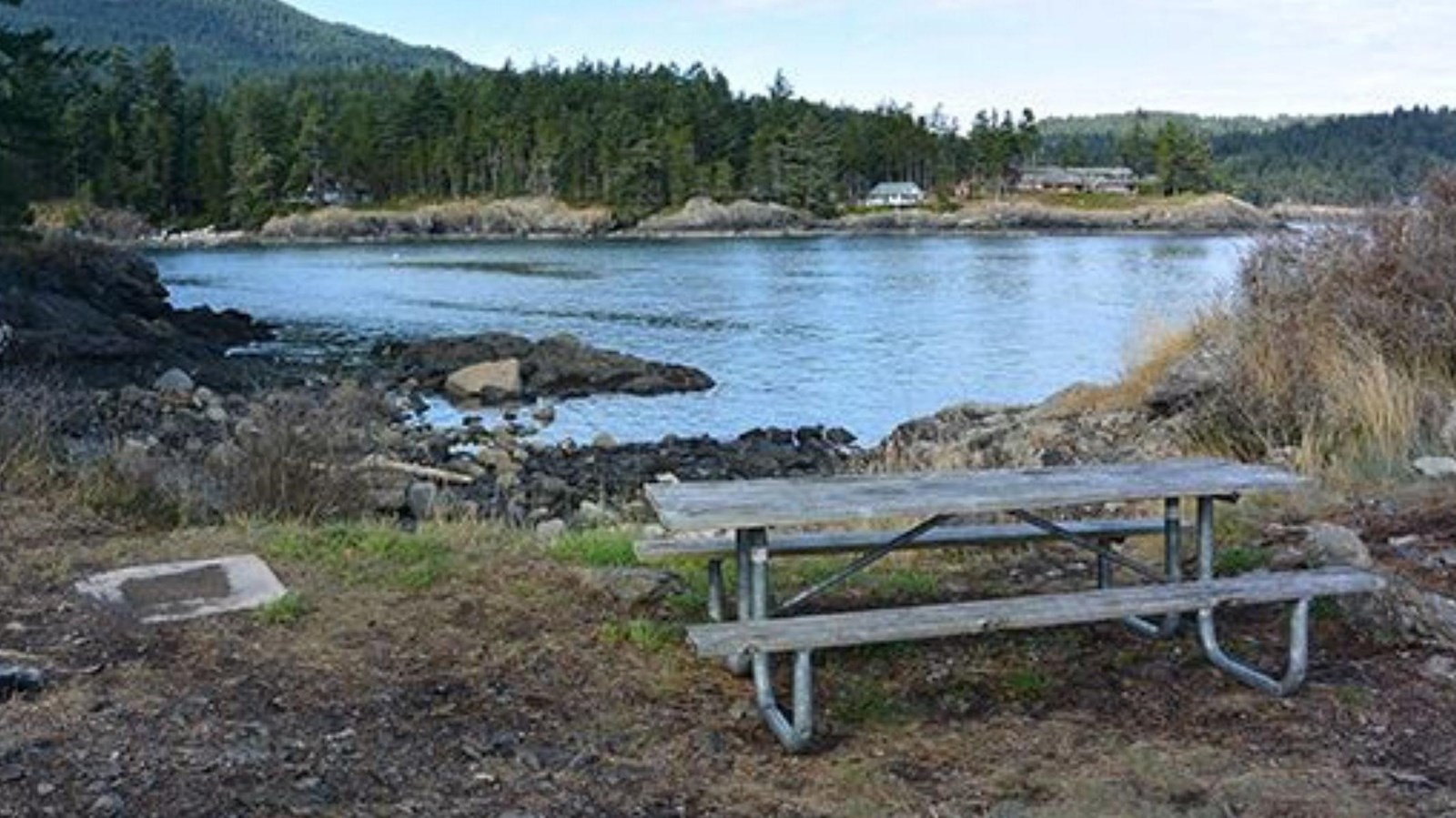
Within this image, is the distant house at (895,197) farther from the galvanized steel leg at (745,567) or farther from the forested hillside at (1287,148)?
the galvanized steel leg at (745,567)

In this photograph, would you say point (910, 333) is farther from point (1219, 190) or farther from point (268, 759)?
point (1219, 190)

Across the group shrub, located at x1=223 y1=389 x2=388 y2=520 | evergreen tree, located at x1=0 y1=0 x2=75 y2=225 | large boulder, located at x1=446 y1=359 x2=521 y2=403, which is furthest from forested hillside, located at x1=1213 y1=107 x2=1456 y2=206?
shrub, located at x1=223 y1=389 x2=388 y2=520

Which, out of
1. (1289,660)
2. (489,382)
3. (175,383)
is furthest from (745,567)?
(175,383)

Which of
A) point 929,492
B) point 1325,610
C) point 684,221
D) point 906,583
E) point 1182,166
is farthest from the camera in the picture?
point 1182,166

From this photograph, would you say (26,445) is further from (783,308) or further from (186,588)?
(783,308)

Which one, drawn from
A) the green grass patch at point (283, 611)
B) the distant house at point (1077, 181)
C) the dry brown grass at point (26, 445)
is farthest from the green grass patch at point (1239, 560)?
the distant house at point (1077, 181)

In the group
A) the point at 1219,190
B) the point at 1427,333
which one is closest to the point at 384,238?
the point at 1219,190

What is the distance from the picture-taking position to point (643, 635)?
18.0 ft

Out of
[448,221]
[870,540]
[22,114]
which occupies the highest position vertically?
[22,114]

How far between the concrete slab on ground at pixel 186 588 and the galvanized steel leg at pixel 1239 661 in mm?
3636

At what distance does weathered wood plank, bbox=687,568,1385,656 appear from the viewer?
4402mm

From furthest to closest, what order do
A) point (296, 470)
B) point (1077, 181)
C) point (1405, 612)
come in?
1. point (1077, 181)
2. point (296, 470)
3. point (1405, 612)

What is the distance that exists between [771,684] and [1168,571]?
176cm

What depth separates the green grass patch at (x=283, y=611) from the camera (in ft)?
18.7
